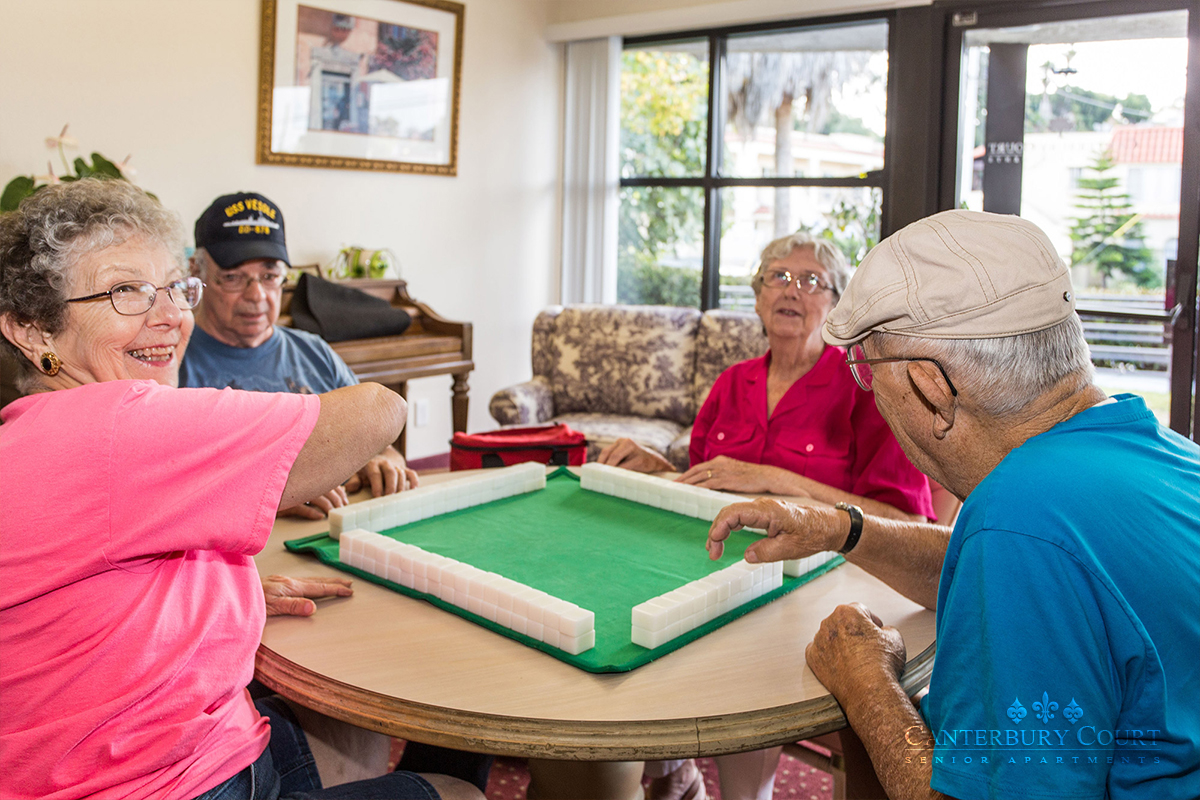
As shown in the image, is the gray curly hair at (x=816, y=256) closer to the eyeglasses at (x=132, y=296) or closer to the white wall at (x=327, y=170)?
the eyeglasses at (x=132, y=296)

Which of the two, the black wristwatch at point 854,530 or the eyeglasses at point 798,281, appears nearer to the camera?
the black wristwatch at point 854,530

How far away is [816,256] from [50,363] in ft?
5.79

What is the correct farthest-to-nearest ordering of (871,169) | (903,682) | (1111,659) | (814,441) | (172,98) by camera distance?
1. (871,169)
2. (172,98)
3. (814,441)
4. (903,682)
5. (1111,659)

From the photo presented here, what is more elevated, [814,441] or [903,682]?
[814,441]

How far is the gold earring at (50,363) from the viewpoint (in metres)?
1.15

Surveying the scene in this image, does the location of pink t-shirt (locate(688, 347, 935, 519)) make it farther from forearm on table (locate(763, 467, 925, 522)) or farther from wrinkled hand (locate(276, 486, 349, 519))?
wrinkled hand (locate(276, 486, 349, 519))

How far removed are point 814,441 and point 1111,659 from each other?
4.46 ft

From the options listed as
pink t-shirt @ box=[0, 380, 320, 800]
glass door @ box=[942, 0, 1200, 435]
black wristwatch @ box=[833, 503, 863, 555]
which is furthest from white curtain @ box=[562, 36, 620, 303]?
pink t-shirt @ box=[0, 380, 320, 800]

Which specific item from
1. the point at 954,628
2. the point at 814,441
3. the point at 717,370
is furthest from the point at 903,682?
the point at 717,370

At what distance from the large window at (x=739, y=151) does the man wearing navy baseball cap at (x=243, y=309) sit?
10.9ft

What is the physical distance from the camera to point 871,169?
15.5ft

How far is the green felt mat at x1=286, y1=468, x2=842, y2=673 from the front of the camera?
4.00 feet

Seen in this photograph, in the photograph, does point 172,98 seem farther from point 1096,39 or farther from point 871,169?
point 1096,39

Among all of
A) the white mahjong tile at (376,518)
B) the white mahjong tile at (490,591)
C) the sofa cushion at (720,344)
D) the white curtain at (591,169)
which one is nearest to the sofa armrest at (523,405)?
the sofa cushion at (720,344)
